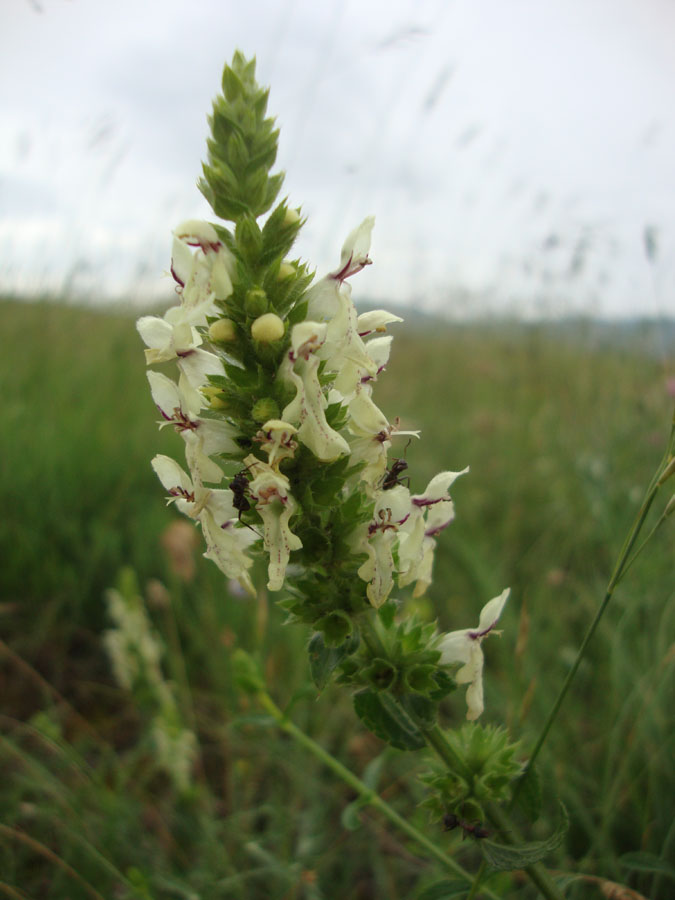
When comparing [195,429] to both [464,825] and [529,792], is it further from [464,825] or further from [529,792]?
[529,792]

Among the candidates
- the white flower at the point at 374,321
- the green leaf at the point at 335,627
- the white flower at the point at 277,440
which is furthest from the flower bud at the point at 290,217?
the green leaf at the point at 335,627

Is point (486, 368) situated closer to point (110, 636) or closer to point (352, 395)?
point (110, 636)

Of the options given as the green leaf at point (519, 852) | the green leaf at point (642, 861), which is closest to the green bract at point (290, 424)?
the green leaf at point (519, 852)

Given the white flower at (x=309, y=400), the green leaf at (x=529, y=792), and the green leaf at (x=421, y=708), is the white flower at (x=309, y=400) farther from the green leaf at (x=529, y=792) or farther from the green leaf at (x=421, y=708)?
the green leaf at (x=529, y=792)

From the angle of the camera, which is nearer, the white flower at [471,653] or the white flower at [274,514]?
the white flower at [274,514]

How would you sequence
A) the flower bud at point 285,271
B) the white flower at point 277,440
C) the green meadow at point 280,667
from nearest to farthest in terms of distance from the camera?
the white flower at point 277,440 < the flower bud at point 285,271 < the green meadow at point 280,667

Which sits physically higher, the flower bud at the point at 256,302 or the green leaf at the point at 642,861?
the flower bud at the point at 256,302

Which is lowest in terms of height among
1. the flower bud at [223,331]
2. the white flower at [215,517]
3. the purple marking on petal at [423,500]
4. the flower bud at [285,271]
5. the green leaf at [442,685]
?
the green leaf at [442,685]

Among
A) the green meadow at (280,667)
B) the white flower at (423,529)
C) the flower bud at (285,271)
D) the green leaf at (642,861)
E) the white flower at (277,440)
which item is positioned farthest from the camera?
the green meadow at (280,667)

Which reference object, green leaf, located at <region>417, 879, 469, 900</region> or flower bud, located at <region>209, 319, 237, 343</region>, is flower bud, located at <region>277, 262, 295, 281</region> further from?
green leaf, located at <region>417, 879, 469, 900</region>
